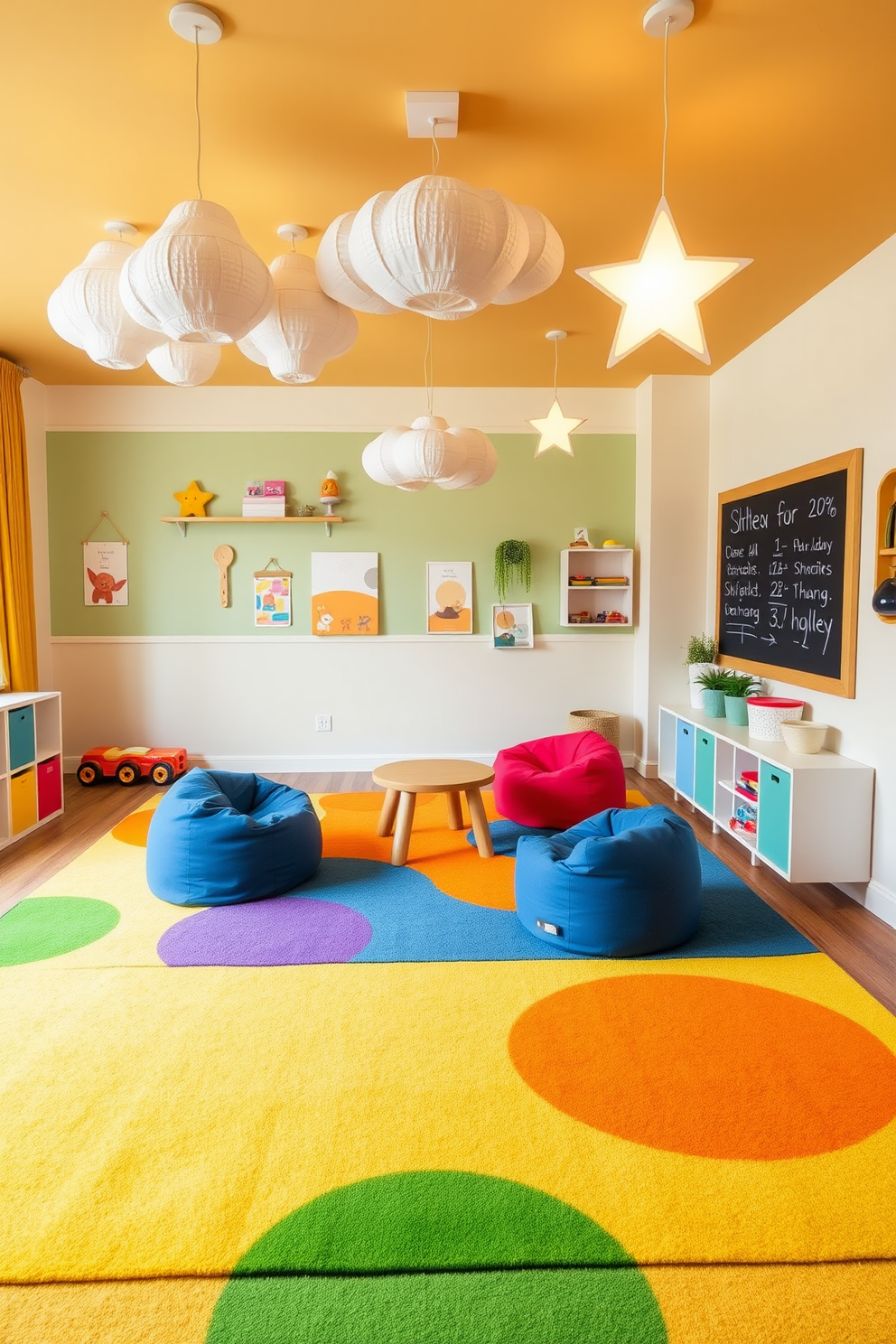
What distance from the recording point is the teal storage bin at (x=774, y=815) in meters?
3.46

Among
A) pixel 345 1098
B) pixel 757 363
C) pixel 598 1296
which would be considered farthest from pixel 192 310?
pixel 757 363

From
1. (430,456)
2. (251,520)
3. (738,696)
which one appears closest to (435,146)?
(430,456)

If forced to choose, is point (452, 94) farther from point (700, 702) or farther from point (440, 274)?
point (700, 702)

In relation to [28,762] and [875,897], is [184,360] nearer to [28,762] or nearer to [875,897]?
[28,762]

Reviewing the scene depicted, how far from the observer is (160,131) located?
2.69 metres

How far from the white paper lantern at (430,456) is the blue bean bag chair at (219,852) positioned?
5.34ft

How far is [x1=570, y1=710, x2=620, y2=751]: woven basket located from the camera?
221 inches

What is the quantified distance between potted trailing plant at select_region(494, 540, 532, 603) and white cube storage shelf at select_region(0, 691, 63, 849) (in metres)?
2.92

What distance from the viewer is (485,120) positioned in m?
2.61

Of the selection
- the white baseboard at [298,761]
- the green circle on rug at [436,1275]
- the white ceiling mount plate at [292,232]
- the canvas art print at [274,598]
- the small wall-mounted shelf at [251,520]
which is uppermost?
the white ceiling mount plate at [292,232]

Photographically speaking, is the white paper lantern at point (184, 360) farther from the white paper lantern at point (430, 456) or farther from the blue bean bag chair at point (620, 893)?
the blue bean bag chair at point (620, 893)

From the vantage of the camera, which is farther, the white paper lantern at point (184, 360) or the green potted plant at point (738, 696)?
the green potted plant at point (738, 696)

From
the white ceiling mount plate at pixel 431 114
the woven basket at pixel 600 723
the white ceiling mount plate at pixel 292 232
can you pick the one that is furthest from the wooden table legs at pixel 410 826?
the white ceiling mount plate at pixel 431 114

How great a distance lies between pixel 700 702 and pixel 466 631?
169 cm
